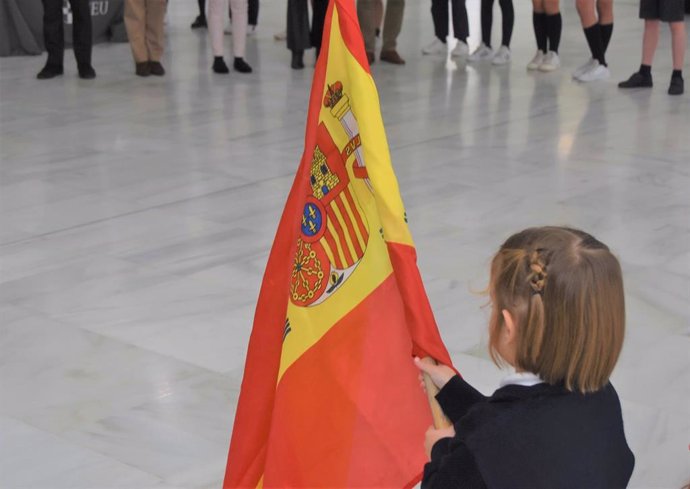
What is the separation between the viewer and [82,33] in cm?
793

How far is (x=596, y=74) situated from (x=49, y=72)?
3.74 m

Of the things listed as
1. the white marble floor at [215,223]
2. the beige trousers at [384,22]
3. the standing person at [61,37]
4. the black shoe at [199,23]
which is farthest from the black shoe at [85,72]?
the black shoe at [199,23]

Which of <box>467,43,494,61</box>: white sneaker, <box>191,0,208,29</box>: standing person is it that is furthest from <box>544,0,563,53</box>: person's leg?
<box>191,0,208,29</box>: standing person

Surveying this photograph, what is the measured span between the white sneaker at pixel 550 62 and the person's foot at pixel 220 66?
7.43 ft

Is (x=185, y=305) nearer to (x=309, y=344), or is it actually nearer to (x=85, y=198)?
(x=85, y=198)

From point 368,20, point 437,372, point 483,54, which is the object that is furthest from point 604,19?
point 437,372

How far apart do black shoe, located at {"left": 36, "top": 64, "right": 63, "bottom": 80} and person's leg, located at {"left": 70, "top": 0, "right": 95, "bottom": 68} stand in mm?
174

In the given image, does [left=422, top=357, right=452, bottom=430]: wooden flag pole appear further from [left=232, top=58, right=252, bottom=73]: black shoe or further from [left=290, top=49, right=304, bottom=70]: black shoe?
[left=290, top=49, right=304, bottom=70]: black shoe

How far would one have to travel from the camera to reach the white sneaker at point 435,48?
931 centimetres

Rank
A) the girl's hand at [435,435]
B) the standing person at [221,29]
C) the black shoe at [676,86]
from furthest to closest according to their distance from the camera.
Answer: the standing person at [221,29] → the black shoe at [676,86] → the girl's hand at [435,435]

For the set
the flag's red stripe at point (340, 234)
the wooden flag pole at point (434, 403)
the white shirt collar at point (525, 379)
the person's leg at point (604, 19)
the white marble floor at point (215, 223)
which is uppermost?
the flag's red stripe at point (340, 234)

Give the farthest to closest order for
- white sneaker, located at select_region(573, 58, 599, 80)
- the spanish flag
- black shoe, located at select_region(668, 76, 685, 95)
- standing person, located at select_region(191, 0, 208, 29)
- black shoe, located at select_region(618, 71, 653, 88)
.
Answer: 1. standing person, located at select_region(191, 0, 208, 29)
2. white sneaker, located at select_region(573, 58, 599, 80)
3. black shoe, located at select_region(618, 71, 653, 88)
4. black shoe, located at select_region(668, 76, 685, 95)
5. the spanish flag

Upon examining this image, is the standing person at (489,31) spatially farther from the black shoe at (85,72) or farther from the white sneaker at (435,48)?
the black shoe at (85,72)

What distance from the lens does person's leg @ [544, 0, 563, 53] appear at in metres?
8.38
